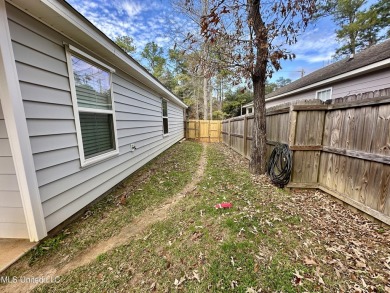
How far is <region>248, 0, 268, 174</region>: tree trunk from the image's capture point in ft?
12.2

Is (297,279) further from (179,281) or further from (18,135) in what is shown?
(18,135)

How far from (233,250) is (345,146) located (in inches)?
106

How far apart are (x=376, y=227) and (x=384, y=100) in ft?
5.83

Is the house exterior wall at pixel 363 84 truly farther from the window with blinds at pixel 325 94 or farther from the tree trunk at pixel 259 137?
the tree trunk at pixel 259 137

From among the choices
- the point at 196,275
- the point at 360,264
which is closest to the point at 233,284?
the point at 196,275

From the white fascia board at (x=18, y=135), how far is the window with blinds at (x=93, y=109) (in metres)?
0.89

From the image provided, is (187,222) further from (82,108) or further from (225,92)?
(225,92)

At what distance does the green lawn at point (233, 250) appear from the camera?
5.40ft

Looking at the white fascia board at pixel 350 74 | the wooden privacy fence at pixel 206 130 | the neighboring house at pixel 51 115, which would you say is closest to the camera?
the neighboring house at pixel 51 115

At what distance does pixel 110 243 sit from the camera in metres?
2.23

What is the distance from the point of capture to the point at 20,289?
158 centimetres

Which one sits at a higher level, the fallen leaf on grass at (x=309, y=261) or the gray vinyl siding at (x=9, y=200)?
the gray vinyl siding at (x=9, y=200)

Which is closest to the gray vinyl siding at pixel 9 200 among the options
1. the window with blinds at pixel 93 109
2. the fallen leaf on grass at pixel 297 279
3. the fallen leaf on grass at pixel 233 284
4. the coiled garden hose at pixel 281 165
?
the window with blinds at pixel 93 109

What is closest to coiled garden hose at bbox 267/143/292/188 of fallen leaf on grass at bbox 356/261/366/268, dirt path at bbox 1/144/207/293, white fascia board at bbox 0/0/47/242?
fallen leaf on grass at bbox 356/261/366/268
